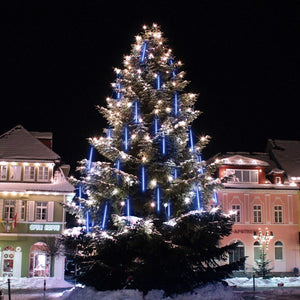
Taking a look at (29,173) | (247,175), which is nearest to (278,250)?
(247,175)

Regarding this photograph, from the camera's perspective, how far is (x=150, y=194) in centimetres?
1705

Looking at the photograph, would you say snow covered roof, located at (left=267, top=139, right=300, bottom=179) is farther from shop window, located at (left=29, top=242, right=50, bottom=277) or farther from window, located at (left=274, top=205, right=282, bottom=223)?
shop window, located at (left=29, top=242, right=50, bottom=277)

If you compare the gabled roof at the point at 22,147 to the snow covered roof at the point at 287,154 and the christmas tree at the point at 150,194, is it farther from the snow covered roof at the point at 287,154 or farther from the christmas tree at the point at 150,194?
the snow covered roof at the point at 287,154

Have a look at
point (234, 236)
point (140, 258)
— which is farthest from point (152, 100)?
point (234, 236)

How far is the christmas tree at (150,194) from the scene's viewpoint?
1514 centimetres

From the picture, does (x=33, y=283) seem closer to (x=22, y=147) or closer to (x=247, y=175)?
(x=22, y=147)

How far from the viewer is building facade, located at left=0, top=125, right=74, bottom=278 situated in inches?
1261

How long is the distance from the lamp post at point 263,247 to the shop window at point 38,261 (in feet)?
49.1

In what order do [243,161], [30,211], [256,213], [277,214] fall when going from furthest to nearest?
[243,161], [277,214], [256,213], [30,211]

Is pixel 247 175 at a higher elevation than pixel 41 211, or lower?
higher

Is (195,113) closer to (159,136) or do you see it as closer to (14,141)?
(159,136)

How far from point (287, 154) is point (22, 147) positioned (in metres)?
24.9

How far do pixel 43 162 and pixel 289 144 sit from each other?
25197 millimetres

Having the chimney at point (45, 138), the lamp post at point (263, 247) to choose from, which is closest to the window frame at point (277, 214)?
the lamp post at point (263, 247)
